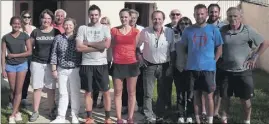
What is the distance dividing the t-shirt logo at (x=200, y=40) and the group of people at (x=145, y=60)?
14 millimetres

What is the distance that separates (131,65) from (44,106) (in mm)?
2333

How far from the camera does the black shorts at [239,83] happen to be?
21.5 feet

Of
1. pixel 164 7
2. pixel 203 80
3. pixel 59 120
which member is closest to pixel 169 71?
pixel 203 80

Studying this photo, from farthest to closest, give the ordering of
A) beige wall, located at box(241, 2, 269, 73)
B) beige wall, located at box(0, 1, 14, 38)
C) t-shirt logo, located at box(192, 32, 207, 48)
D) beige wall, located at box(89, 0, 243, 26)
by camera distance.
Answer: beige wall, located at box(89, 0, 243, 26), beige wall, located at box(0, 1, 14, 38), beige wall, located at box(241, 2, 269, 73), t-shirt logo, located at box(192, 32, 207, 48)

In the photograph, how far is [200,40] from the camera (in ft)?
21.0

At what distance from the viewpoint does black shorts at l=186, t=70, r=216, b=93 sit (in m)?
6.49

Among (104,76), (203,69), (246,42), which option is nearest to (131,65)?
(104,76)

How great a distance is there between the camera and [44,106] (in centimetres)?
820

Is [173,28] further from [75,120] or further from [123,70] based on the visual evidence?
[75,120]

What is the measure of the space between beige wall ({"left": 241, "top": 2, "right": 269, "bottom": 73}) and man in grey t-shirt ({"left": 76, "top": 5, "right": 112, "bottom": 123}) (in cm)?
748

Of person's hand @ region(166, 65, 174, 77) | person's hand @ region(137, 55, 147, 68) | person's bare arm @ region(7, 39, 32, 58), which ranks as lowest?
person's hand @ region(166, 65, 174, 77)

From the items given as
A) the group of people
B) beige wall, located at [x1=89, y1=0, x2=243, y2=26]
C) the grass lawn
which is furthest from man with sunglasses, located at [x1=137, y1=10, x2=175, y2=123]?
beige wall, located at [x1=89, y1=0, x2=243, y2=26]

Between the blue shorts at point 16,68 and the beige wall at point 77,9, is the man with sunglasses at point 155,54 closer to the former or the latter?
the blue shorts at point 16,68

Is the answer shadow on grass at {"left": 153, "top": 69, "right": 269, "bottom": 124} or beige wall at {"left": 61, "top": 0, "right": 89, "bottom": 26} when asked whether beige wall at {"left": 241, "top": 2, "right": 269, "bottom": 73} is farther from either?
beige wall at {"left": 61, "top": 0, "right": 89, "bottom": 26}
